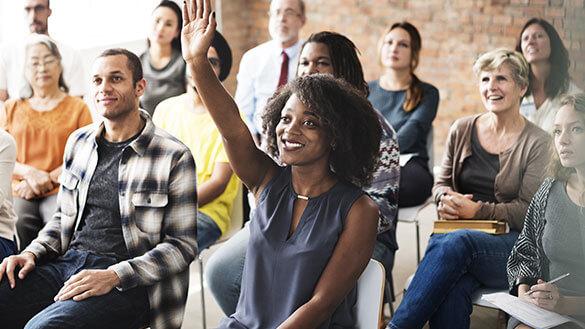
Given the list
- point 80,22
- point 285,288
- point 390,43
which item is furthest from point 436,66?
point 285,288

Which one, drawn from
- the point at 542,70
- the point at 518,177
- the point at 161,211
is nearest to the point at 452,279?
the point at 518,177

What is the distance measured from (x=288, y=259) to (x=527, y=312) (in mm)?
778

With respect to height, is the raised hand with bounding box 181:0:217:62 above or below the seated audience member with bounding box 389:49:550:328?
above

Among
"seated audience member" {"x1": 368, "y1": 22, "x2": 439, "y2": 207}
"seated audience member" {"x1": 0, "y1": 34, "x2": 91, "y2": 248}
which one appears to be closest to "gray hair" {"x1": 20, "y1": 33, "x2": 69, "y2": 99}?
"seated audience member" {"x1": 0, "y1": 34, "x2": 91, "y2": 248}

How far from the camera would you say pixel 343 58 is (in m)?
3.09

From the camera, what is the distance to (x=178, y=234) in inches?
110

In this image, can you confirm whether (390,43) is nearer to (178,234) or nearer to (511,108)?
(511,108)

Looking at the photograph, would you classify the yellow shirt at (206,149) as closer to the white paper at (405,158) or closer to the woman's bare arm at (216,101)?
the white paper at (405,158)

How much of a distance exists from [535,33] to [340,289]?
84.3 inches

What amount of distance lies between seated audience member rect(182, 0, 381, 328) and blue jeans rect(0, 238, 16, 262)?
1.02m

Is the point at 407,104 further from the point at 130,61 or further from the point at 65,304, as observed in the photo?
the point at 65,304

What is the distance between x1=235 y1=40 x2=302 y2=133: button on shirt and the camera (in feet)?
14.5

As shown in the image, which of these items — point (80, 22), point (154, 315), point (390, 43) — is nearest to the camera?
point (154, 315)

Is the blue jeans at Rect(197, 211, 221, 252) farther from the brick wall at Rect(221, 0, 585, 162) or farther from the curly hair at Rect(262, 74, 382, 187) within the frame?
the brick wall at Rect(221, 0, 585, 162)
